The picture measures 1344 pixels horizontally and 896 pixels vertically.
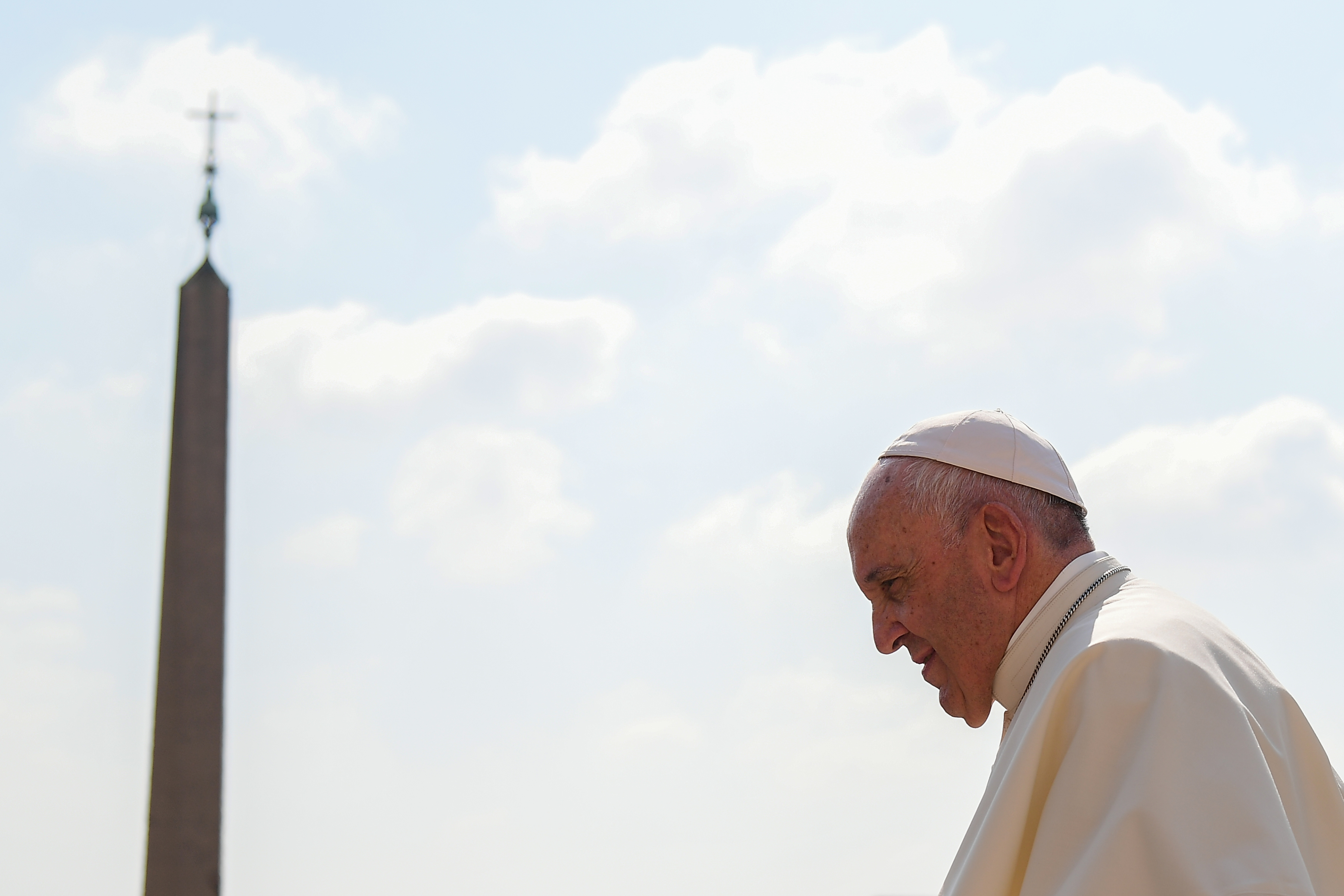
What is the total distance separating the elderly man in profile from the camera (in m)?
1.70

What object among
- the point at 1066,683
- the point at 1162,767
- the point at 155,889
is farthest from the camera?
the point at 155,889

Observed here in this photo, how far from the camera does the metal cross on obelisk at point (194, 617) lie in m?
8.37

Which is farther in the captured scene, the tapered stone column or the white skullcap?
the tapered stone column

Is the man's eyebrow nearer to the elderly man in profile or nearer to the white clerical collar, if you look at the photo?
the elderly man in profile

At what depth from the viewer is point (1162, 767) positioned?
1.73 m

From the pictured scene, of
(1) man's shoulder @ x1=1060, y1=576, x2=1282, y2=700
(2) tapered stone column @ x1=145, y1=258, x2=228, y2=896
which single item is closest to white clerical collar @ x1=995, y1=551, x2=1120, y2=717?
(1) man's shoulder @ x1=1060, y1=576, x2=1282, y2=700

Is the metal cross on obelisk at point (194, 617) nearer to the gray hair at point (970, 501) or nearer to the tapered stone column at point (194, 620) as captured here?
the tapered stone column at point (194, 620)

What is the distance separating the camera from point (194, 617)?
873cm

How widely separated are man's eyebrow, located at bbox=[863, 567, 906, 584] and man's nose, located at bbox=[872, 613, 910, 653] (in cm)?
7

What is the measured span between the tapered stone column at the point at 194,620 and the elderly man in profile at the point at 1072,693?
6.88 m

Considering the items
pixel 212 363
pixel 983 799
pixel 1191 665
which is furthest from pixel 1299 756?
pixel 212 363

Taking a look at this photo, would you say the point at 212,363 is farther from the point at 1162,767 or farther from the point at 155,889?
the point at 1162,767

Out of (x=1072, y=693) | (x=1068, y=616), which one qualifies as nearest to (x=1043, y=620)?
(x=1068, y=616)

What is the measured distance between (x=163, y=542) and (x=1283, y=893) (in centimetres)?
814
